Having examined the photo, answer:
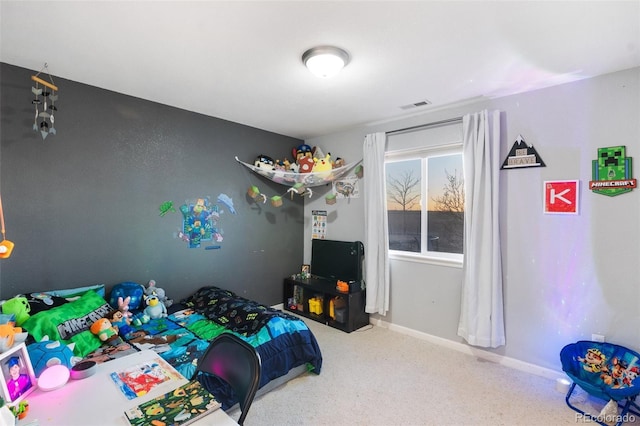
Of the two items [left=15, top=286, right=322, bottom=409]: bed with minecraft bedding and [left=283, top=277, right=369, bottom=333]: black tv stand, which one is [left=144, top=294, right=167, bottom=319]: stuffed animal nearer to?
[left=15, top=286, right=322, bottom=409]: bed with minecraft bedding

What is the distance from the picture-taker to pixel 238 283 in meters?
3.75

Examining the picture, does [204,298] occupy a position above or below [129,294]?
below

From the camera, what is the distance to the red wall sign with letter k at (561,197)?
7.97ft

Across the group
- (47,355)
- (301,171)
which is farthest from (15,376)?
(301,171)

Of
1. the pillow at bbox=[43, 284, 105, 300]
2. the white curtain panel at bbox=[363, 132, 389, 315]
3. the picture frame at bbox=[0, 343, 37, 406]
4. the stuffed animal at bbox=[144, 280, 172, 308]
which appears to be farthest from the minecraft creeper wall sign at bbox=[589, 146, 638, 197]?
the pillow at bbox=[43, 284, 105, 300]

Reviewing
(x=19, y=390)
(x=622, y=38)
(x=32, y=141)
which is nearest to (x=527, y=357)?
(x=622, y=38)

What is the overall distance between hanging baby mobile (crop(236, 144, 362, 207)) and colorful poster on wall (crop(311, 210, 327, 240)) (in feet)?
0.91

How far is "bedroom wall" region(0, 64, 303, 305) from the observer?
91.1 inches

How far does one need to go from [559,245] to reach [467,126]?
1296 mm

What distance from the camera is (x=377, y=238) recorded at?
3545mm

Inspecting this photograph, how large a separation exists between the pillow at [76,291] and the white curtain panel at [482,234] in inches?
131

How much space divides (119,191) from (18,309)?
118 cm

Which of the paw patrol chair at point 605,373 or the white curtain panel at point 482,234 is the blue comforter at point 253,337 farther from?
the paw patrol chair at point 605,373

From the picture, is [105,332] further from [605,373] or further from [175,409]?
[605,373]
